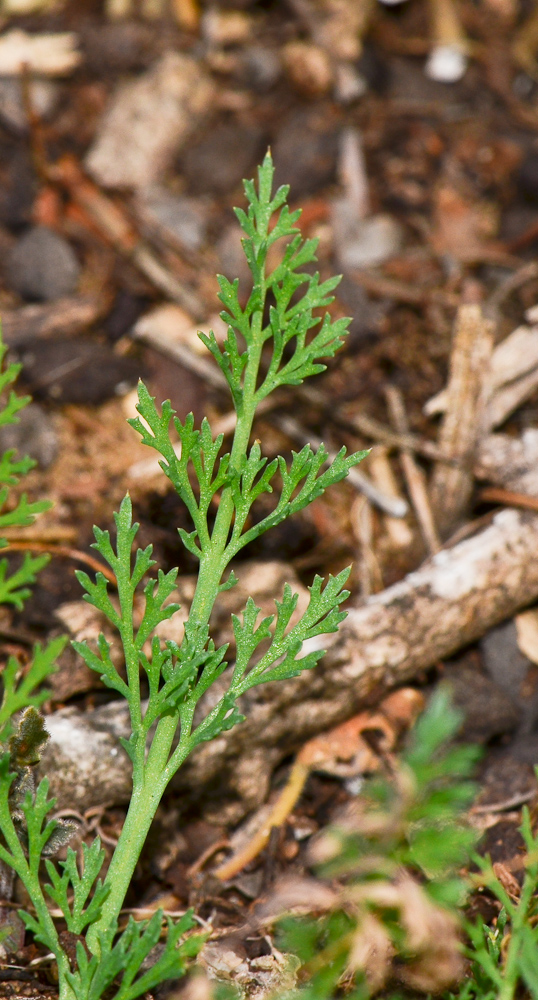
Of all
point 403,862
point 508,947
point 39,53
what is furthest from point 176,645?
point 39,53

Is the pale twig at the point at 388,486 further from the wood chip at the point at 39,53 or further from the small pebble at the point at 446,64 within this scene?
the wood chip at the point at 39,53

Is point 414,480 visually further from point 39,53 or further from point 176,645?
point 39,53

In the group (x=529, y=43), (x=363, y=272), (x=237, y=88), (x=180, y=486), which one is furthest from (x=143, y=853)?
(x=529, y=43)

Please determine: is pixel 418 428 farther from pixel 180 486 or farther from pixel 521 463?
pixel 180 486

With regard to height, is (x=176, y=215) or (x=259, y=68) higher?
(x=259, y=68)

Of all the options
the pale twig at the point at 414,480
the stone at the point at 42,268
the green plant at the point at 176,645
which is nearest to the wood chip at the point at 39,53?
the stone at the point at 42,268

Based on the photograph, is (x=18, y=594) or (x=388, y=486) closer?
(x=18, y=594)

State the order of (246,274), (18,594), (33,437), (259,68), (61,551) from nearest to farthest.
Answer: (18,594)
(61,551)
(33,437)
(246,274)
(259,68)
